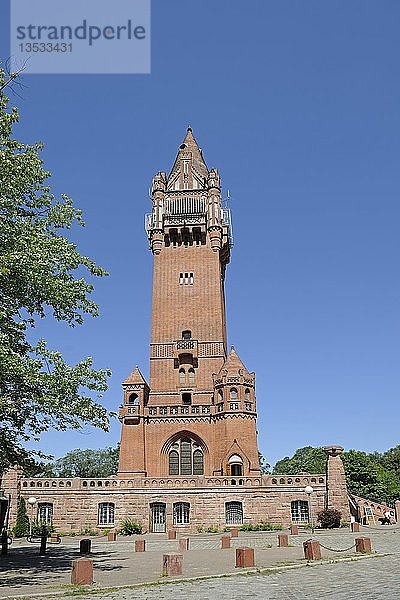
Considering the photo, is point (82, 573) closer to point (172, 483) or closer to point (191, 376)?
point (172, 483)

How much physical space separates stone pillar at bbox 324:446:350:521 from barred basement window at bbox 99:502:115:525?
13894 mm

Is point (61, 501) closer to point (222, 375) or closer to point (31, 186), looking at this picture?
point (222, 375)

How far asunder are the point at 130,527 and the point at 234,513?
6.79m

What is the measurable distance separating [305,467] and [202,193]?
139 ft

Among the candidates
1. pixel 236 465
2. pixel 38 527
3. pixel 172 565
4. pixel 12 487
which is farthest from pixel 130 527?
pixel 172 565

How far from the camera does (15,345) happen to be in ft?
56.4

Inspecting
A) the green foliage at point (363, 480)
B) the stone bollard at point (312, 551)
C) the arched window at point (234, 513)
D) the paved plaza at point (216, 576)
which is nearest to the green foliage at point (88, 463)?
the green foliage at point (363, 480)

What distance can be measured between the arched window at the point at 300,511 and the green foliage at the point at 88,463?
4967 cm

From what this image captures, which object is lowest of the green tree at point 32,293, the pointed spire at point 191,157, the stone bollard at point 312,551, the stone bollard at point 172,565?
the stone bollard at point 312,551

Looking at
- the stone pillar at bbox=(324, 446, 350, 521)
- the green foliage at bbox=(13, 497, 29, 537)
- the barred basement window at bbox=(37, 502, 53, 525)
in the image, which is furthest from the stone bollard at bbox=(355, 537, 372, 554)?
the barred basement window at bbox=(37, 502, 53, 525)

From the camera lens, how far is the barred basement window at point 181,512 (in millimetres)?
38281

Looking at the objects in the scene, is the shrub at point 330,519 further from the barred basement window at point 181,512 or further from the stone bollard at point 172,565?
the stone bollard at point 172,565

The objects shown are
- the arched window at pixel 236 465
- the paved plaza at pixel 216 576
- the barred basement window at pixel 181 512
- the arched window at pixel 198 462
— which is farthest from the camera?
the arched window at pixel 198 462

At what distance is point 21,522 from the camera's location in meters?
37.1
